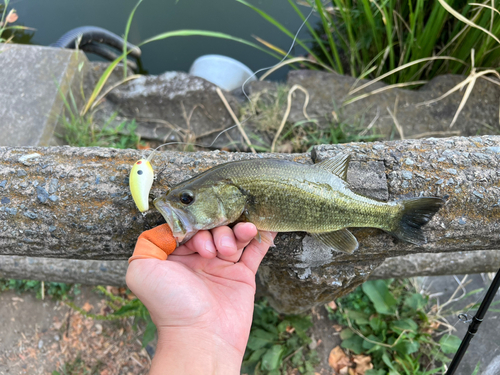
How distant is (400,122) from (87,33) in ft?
16.7

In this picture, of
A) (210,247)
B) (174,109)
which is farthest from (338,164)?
(174,109)

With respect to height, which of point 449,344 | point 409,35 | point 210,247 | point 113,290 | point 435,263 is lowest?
point 113,290

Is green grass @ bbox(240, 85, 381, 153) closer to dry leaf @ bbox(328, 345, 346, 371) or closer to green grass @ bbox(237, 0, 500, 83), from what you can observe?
green grass @ bbox(237, 0, 500, 83)

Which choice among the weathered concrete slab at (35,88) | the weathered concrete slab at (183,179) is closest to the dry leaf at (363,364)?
the weathered concrete slab at (183,179)

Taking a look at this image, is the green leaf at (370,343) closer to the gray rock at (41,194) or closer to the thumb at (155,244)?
the thumb at (155,244)

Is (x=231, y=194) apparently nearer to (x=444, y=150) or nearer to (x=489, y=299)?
(x=444, y=150)

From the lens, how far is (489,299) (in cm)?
212

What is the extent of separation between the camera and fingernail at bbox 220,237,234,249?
1.79 metres

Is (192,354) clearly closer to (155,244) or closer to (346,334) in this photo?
(155,244)

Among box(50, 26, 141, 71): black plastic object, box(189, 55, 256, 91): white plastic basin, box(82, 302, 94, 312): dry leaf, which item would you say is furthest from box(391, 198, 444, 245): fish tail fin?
box(50, 26, 141, 71): black plastic object

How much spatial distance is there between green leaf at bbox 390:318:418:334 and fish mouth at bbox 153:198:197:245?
2.32 meters

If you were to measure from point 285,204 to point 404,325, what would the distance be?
2.04 metres

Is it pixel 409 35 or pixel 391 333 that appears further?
pixel 409 35

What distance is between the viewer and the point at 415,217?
1898mm
